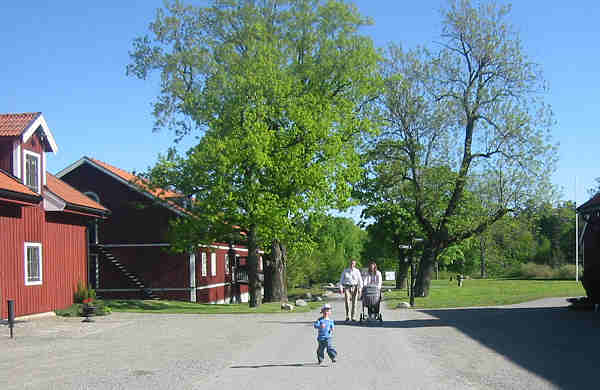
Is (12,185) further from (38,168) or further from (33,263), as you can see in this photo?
(33,263)

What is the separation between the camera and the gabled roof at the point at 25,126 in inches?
882

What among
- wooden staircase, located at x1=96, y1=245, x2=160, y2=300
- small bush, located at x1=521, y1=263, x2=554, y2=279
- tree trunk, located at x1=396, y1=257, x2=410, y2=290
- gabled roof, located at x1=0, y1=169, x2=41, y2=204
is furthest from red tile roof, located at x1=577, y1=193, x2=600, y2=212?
small bush, located at x1=521, y1=263, x2=554, y2=279

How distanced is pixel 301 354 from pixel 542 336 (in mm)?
6238

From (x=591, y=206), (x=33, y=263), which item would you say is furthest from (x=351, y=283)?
(x=33, y=263)

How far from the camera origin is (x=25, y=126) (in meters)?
22.7

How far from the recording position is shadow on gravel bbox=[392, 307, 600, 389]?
1056 centimetres

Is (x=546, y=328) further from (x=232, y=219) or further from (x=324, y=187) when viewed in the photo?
(x=232, y=219)

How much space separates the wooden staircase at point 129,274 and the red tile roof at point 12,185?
55.2ft

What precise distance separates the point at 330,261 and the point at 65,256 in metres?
53.9

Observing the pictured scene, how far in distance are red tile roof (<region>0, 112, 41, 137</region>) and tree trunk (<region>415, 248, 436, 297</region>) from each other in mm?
22671

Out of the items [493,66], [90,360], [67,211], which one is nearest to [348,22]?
[493,66]

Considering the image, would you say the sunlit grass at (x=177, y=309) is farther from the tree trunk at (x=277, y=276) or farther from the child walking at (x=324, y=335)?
the child walking at (x=324, y=335)

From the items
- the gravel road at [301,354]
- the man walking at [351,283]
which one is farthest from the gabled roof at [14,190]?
the man walking at [351,283]

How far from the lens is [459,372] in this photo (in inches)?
414
